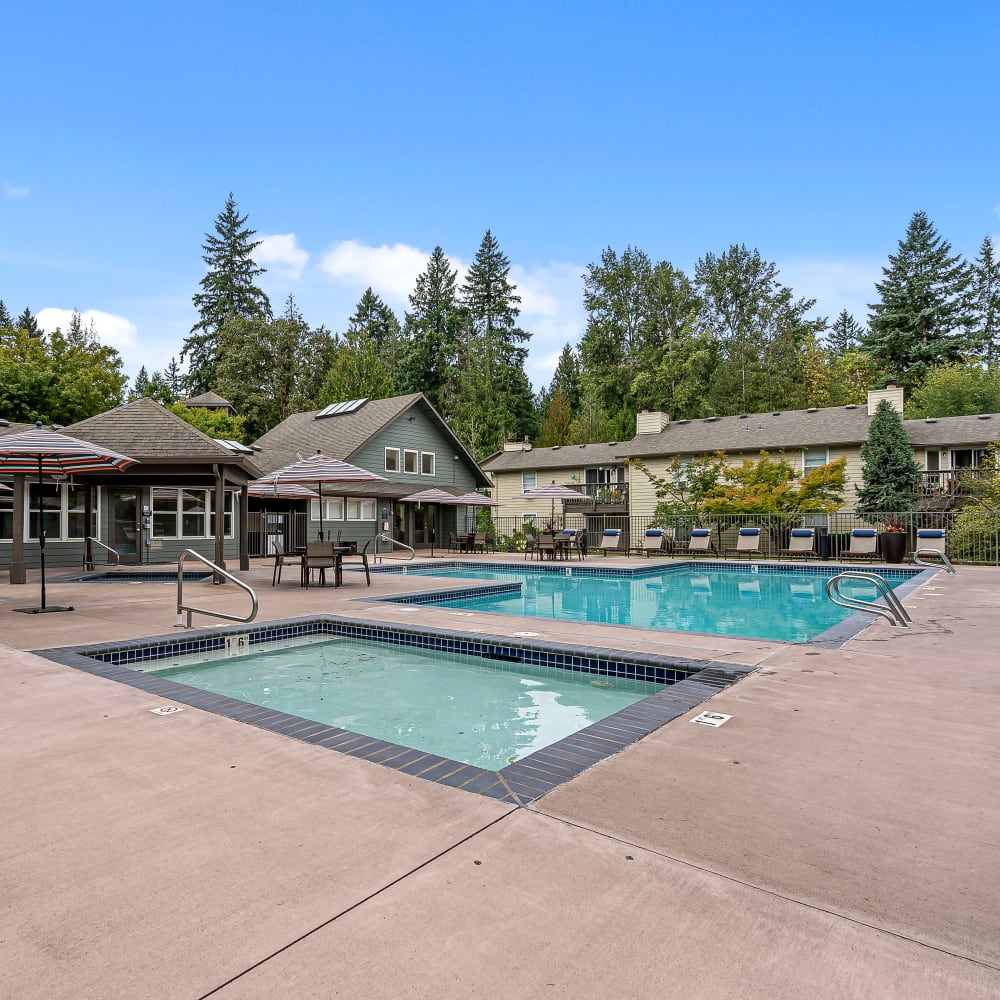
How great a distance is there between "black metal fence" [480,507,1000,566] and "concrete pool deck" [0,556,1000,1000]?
16069 millimetres

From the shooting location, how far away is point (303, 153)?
60.0ft

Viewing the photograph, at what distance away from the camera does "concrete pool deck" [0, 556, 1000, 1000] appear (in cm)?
157

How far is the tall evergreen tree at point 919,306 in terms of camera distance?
37594mm

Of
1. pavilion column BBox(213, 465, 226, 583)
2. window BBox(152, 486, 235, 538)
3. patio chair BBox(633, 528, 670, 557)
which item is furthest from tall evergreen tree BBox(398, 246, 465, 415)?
pavilion column BBox(213, 465, 226, 583)

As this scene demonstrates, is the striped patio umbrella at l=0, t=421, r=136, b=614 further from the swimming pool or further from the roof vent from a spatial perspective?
the roof vent

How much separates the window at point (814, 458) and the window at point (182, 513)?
20939mm

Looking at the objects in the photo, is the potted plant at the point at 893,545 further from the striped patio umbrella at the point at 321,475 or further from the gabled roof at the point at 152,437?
the gabled roof at the point at 152,437

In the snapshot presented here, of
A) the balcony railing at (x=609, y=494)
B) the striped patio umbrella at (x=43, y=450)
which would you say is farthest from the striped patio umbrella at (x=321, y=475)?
the balcony railing at (x=609, y=494)

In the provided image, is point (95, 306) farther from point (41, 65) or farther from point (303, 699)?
point (303, 699)

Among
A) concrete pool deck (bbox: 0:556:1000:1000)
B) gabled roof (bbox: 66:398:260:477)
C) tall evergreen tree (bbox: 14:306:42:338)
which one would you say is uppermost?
tall evergreen tree (bbox: 14:306:42:338)

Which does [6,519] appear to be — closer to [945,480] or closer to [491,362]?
[945,480]

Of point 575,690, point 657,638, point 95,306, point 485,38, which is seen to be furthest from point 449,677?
point 95,306

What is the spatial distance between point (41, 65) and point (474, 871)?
61.1 feet

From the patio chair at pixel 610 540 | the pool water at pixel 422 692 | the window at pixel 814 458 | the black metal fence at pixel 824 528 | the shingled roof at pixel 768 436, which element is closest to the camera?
the pool water at pixel 422 692
